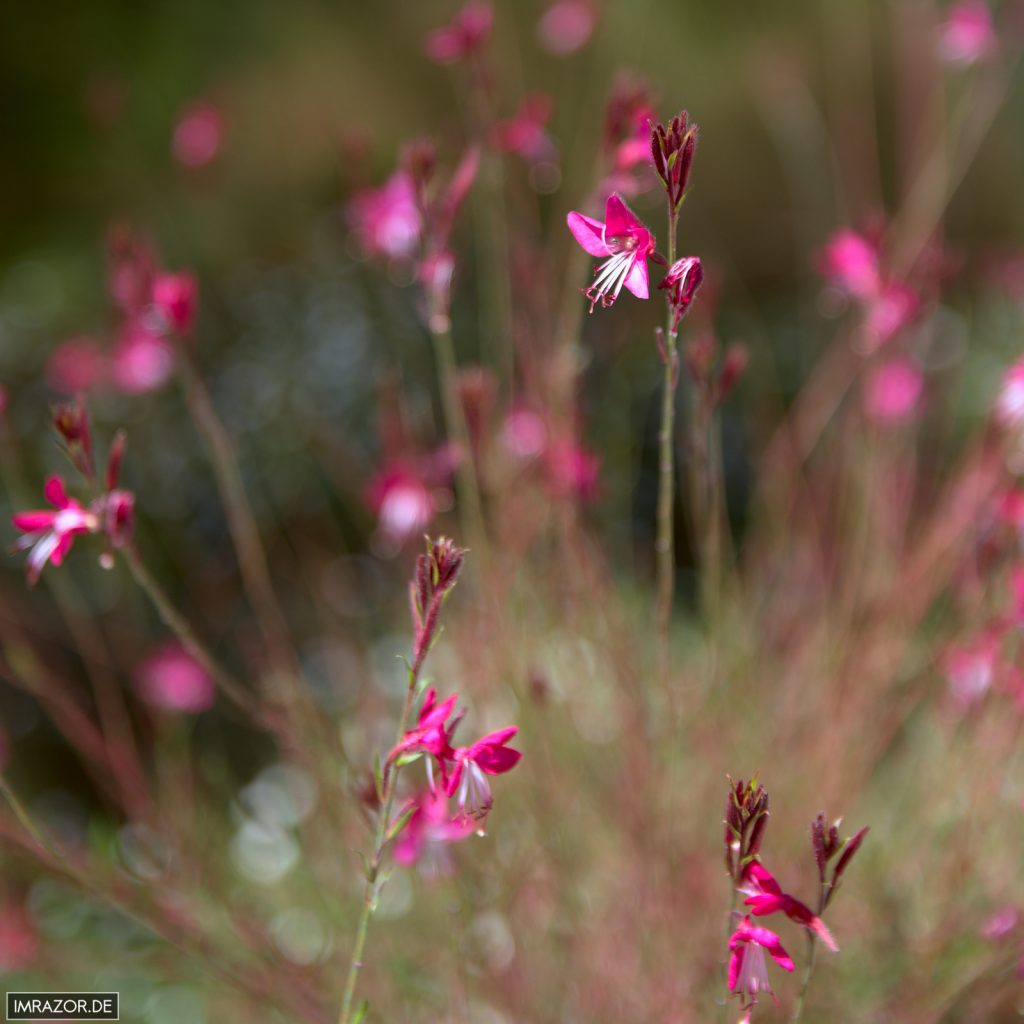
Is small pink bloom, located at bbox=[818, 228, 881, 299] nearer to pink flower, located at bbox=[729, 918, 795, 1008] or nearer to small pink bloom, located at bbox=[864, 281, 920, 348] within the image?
small pink bloom, located at bbox=[864, 281, 920, 348]

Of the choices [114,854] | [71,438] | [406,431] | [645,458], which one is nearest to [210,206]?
[645,458]

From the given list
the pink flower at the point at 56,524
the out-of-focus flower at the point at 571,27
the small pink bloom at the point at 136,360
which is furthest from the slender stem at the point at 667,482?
the out-of-focus flower at the point at 571,27

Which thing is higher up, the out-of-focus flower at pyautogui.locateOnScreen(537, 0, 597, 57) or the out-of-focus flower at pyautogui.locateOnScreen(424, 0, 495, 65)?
the out-of-focus flower at pyautogui.locateOnScreen(537, 0, 597, 57)

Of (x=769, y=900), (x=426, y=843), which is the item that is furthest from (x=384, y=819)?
(x=426, y=843)

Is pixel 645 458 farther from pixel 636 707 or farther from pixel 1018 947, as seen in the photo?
pixel 1018 947

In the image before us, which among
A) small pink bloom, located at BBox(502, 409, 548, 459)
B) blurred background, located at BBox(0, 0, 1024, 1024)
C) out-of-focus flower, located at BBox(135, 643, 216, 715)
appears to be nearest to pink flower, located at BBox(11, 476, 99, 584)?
blurred background, located at BBox(0, 0, 1024, 1024)

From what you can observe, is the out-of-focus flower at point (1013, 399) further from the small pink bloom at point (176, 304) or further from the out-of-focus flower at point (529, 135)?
the small pink bloom at point (176, 304)
